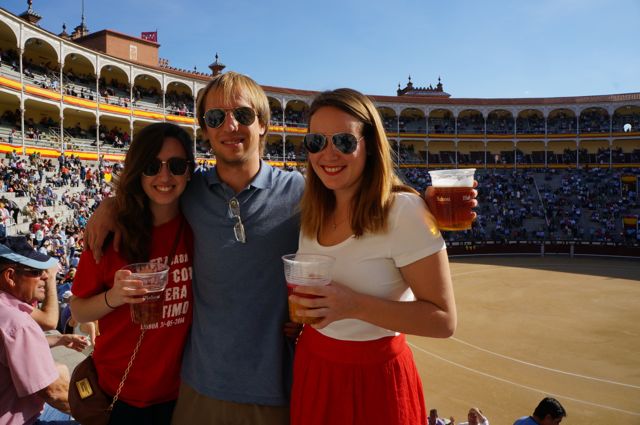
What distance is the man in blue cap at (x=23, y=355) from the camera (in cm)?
253

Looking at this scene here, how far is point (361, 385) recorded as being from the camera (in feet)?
6.20

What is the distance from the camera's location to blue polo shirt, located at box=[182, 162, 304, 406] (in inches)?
86.4

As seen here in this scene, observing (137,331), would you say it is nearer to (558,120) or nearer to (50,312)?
(50,312)

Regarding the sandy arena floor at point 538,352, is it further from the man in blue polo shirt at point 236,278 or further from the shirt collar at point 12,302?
the shirt collar at point 12,302

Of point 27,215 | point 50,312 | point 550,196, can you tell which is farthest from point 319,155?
point 550,196

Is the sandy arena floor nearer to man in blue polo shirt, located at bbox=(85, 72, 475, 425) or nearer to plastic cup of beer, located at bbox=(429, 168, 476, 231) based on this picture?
man in blue polo shirt, located at bbox=(85, 72, 475, 425)

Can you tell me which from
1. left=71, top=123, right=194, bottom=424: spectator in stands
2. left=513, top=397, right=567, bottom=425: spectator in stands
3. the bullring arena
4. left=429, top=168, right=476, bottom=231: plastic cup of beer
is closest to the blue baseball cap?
left=71, top=123, right=194, bottom=424: spectator in stands

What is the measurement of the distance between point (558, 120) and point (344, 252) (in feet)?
167

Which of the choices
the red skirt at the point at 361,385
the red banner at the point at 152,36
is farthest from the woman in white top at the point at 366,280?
the red banner at the point at 152,36

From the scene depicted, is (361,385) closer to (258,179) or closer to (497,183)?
(258,179)

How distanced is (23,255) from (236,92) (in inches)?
73.7

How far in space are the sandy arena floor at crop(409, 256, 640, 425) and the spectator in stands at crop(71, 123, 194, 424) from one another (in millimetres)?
6464

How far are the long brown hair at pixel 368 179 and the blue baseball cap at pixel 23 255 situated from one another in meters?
2.00

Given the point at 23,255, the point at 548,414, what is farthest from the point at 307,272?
the point at 548,414
